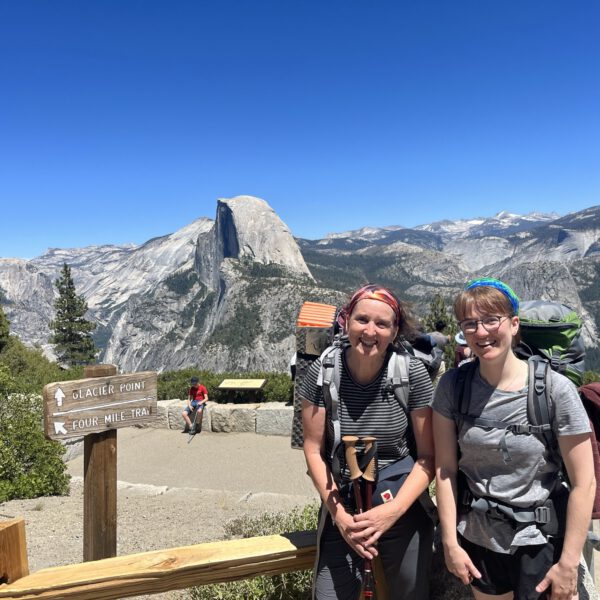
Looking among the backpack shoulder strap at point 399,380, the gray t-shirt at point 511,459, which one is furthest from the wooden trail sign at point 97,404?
the gray t-shirt at point 511,459

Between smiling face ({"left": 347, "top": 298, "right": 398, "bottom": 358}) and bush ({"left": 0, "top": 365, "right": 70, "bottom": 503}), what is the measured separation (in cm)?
596

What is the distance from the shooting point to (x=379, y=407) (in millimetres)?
2230

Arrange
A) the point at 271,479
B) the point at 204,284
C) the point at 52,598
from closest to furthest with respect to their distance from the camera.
Result: the point at 52,598 → the point at 271,479 → the point at 204,284

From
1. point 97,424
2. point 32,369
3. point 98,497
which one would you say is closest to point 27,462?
point 98,497

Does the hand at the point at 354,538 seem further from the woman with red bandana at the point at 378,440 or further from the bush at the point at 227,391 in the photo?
the bush at the point at 227,391

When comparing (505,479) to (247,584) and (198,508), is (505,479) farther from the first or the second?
(198,508)

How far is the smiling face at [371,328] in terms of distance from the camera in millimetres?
2209

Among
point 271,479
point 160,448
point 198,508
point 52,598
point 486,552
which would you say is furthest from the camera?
point 160,448

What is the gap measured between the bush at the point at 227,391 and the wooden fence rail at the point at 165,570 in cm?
840

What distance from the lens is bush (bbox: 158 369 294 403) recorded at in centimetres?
1143

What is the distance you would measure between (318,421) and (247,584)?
161cm

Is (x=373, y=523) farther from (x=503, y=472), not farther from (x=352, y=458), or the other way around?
(x=503, y=472)

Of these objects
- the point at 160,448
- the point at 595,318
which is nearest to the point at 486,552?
the point at 160,448

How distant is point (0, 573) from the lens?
235 centimetres
